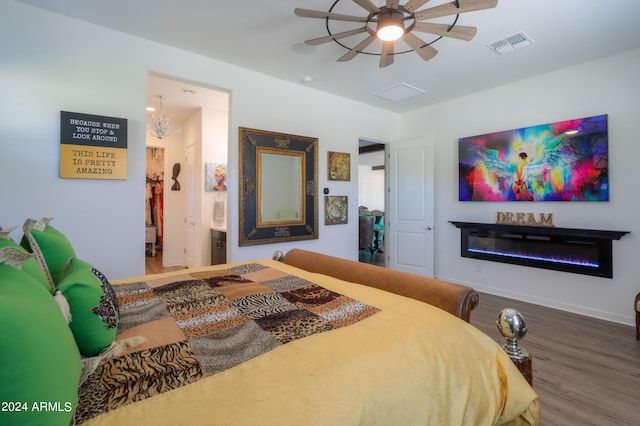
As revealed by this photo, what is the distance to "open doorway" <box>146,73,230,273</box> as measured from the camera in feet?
14.5

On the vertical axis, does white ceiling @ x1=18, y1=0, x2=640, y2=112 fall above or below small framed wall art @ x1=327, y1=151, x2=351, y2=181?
above

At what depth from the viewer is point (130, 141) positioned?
111 inches

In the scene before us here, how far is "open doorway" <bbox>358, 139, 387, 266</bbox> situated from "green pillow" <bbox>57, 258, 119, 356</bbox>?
4.69 m

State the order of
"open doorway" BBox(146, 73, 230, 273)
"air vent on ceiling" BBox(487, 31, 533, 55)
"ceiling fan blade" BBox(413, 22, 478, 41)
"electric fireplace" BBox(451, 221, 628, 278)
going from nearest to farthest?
"ceiling fan blade" BBox(413, 22, 478, 41)
"air vent on ceiling" BBox(487, 31, 533, 55)
"electric fireplace" BBox(451, 221, 628, 278)
"open doorway" BBox(146, 73, 230, 273)

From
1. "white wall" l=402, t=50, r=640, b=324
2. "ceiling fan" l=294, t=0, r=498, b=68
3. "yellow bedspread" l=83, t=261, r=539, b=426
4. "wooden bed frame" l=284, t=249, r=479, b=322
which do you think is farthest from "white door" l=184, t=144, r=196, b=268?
"yellow bedspread" l=83, t=261, r=539, b=426

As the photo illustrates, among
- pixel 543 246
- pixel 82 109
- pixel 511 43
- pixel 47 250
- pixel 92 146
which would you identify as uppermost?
pixel 511 43

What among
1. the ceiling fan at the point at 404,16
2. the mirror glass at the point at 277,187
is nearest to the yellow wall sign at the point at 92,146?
the mirror glass at the point at 277,187

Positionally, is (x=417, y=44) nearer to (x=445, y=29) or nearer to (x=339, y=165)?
(x=445, y=29)

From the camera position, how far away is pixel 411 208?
4.87 meters

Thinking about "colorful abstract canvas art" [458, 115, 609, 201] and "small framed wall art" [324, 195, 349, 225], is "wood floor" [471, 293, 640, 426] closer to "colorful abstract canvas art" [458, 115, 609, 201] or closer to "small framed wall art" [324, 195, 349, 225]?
"colorful abstract canvas art" [458, 115, 609, 201]

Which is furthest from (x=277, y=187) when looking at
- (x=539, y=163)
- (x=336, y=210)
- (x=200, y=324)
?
(x=539, y=163)

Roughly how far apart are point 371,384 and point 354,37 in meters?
2.97

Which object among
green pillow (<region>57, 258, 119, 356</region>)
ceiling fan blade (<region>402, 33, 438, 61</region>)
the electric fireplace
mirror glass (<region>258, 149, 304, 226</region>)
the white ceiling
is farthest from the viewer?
mirror glass (<region>258, 149, 304, 226</region>)

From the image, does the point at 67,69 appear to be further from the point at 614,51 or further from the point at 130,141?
the point at 614,51
